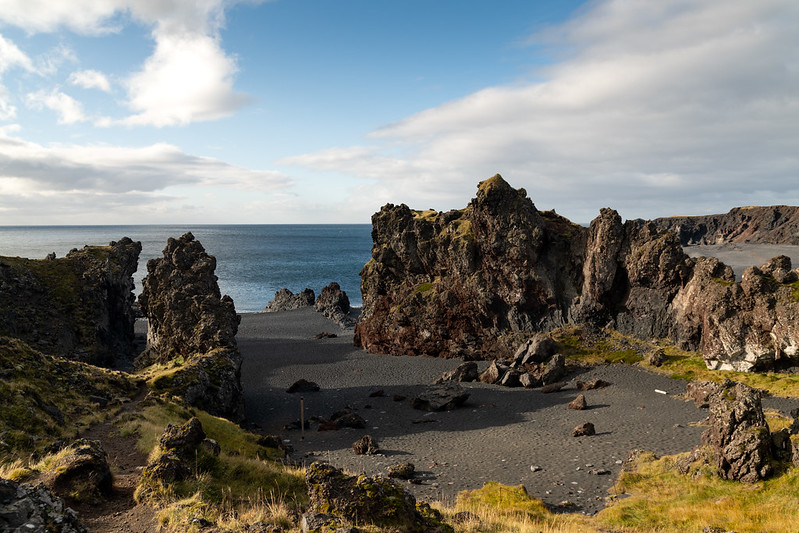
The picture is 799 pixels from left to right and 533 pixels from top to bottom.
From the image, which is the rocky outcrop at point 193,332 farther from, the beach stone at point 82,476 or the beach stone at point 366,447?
the beach stone at point 82,476

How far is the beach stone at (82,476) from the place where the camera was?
1438 centimetres

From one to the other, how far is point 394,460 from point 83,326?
43.8 meters

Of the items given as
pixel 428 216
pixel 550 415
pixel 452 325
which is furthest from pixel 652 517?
pixel 428 216

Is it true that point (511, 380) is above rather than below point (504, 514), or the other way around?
below

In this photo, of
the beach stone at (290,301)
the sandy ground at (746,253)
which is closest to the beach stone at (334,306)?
the beach stone at (290,301)

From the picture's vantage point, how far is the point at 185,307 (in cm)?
4581

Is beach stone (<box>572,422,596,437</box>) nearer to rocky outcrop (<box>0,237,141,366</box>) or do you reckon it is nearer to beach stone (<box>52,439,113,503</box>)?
beach stone (<box>52,439,113,503</box>)

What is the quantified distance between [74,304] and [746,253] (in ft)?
584

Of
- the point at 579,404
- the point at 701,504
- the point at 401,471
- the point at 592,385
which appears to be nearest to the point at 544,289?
the point at 592,385

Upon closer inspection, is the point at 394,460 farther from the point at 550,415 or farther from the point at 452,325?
the point at 452,325

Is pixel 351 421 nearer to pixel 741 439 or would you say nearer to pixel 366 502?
pixel 741 439

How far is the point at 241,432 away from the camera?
1179 inches

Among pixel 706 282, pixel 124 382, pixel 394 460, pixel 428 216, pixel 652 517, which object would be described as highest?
pixel 428 216

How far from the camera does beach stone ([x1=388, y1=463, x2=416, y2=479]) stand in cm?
2786
